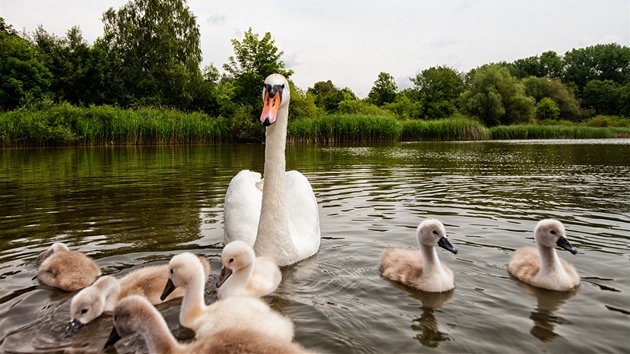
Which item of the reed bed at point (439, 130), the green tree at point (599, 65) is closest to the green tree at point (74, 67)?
the reed bed at point (439, 130)

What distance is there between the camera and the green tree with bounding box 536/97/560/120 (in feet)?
269

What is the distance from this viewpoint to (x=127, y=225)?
22.0ft

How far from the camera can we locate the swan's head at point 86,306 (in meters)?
3.35

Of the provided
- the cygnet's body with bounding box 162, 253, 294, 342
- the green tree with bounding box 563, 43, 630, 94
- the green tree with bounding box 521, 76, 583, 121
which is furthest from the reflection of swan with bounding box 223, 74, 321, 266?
the green tree with bounding box 563, 43, 630, 94

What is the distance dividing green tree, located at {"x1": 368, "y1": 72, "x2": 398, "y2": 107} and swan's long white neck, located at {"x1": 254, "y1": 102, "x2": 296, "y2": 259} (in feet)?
286

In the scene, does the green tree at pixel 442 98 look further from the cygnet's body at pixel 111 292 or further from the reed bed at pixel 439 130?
the cygnet's body at pixel 111 292

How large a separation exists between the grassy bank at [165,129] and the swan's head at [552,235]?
2979 centimetres

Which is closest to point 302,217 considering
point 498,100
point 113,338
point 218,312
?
point 218,312

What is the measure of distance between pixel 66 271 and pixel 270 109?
2.32 m

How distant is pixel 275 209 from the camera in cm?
473

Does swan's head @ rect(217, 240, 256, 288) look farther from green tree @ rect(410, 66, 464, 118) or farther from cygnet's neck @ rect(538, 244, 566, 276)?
green tree @ rect(410, 66, 464, 118)

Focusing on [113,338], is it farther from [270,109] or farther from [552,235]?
[552,235]

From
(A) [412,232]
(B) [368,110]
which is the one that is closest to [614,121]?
(B) [368,110]

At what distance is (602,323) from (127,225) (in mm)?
5759
